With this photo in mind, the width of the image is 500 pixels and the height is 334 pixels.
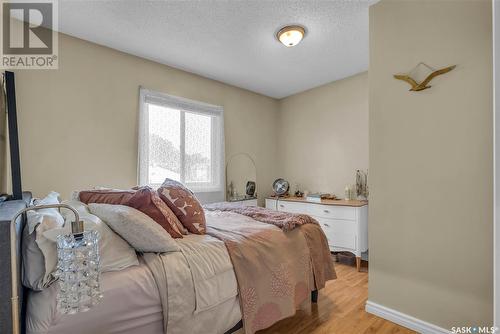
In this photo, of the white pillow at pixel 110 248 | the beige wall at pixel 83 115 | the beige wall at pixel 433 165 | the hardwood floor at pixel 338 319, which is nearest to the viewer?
the white pillow at pixel 110 248

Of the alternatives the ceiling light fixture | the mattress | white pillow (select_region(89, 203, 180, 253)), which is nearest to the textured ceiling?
the ceiling light fixture

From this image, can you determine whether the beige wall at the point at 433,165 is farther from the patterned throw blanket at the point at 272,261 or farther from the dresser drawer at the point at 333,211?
the dresser drawer at the point at 333,211

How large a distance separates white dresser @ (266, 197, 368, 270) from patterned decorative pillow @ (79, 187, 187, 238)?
6.91ft

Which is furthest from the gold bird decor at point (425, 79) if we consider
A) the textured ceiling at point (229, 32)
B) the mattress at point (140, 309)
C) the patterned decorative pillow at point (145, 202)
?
the patterned decorative pillow at point (145, 202)

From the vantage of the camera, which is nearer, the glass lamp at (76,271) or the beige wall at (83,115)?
the glass lamp at (76,271)

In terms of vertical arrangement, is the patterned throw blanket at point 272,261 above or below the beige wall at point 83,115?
below

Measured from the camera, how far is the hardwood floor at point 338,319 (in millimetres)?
1840

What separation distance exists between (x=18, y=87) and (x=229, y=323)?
2.76 metres

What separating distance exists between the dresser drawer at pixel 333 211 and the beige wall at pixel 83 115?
7.83 feet

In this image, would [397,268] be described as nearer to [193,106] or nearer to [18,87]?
[193,106]

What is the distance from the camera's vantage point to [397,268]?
195 cm

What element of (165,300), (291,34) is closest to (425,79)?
(291,34)

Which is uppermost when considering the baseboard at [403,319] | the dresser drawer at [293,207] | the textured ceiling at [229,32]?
the textured ceiling at [229,32]

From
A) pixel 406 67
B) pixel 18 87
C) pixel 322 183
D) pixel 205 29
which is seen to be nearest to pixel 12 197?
pixel 18 87
